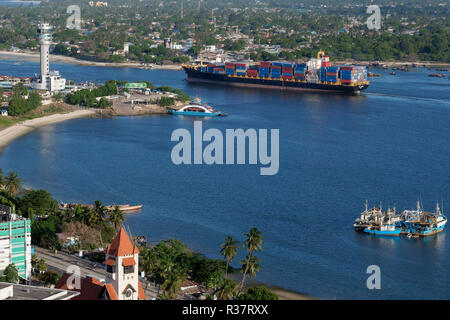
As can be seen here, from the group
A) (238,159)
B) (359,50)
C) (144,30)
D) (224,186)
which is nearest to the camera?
(224,186)

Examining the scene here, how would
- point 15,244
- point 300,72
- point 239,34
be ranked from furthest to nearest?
point 239,34 < point 300,72 < point 15,244

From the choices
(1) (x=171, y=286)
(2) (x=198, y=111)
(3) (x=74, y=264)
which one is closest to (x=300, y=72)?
(2) (x=198, y=111)

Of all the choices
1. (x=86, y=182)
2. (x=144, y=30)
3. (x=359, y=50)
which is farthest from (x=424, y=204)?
(x=144, y=30)

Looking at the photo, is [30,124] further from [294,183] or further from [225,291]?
[225,291]

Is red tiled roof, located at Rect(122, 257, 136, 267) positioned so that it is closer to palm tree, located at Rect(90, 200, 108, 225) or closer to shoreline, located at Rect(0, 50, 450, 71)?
palm tree, located at Rect(90, 200, 108, 225)

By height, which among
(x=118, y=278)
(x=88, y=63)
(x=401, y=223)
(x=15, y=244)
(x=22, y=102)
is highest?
(x=88, y=63)

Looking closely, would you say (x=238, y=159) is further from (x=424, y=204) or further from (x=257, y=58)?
(x=257, y=58)

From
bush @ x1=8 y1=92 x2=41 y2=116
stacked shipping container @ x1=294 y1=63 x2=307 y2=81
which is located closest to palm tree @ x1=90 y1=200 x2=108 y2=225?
bush @ x1=8 y1=92 x2=41 y2=116
